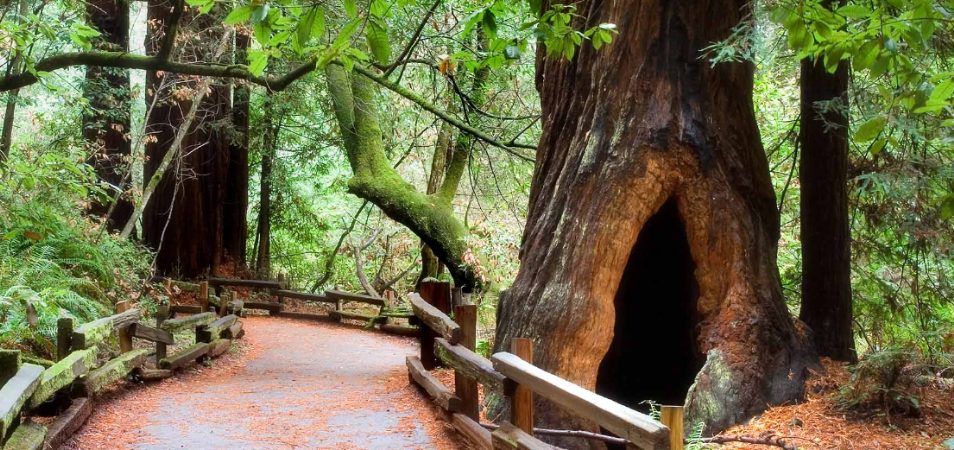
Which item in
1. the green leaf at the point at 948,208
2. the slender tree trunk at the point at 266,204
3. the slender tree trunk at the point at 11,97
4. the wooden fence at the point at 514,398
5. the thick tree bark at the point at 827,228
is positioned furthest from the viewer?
the slender tree trunk at the point at 266,204

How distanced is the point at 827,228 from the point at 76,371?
7174 mm

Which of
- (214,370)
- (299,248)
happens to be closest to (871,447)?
(214,370)

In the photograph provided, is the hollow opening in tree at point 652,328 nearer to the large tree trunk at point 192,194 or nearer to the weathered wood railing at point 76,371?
the weathered wood railing at point 76,371

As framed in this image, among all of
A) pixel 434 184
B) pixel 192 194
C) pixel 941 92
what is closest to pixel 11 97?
pixel 192 194

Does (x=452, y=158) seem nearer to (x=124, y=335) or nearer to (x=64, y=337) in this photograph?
(x=124, y=335)

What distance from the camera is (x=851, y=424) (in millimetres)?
6406

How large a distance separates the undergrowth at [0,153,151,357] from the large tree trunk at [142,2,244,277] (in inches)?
197

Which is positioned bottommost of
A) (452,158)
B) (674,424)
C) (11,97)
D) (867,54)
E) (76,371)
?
(76,371)

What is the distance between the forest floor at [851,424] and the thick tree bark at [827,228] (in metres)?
0.90

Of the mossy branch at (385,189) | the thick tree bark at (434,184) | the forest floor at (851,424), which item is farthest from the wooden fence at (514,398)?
the thick tree bark at (434,184)

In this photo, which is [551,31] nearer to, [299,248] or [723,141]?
[723,141]

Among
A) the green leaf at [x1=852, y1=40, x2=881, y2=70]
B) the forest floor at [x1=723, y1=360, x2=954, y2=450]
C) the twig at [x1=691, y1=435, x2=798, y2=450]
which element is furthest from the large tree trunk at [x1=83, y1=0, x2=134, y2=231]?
the green leaf at [x1=852, y1=40, x2=881, y2=70]

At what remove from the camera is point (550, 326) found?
7.39m

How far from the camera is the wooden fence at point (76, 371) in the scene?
18.6 ft
